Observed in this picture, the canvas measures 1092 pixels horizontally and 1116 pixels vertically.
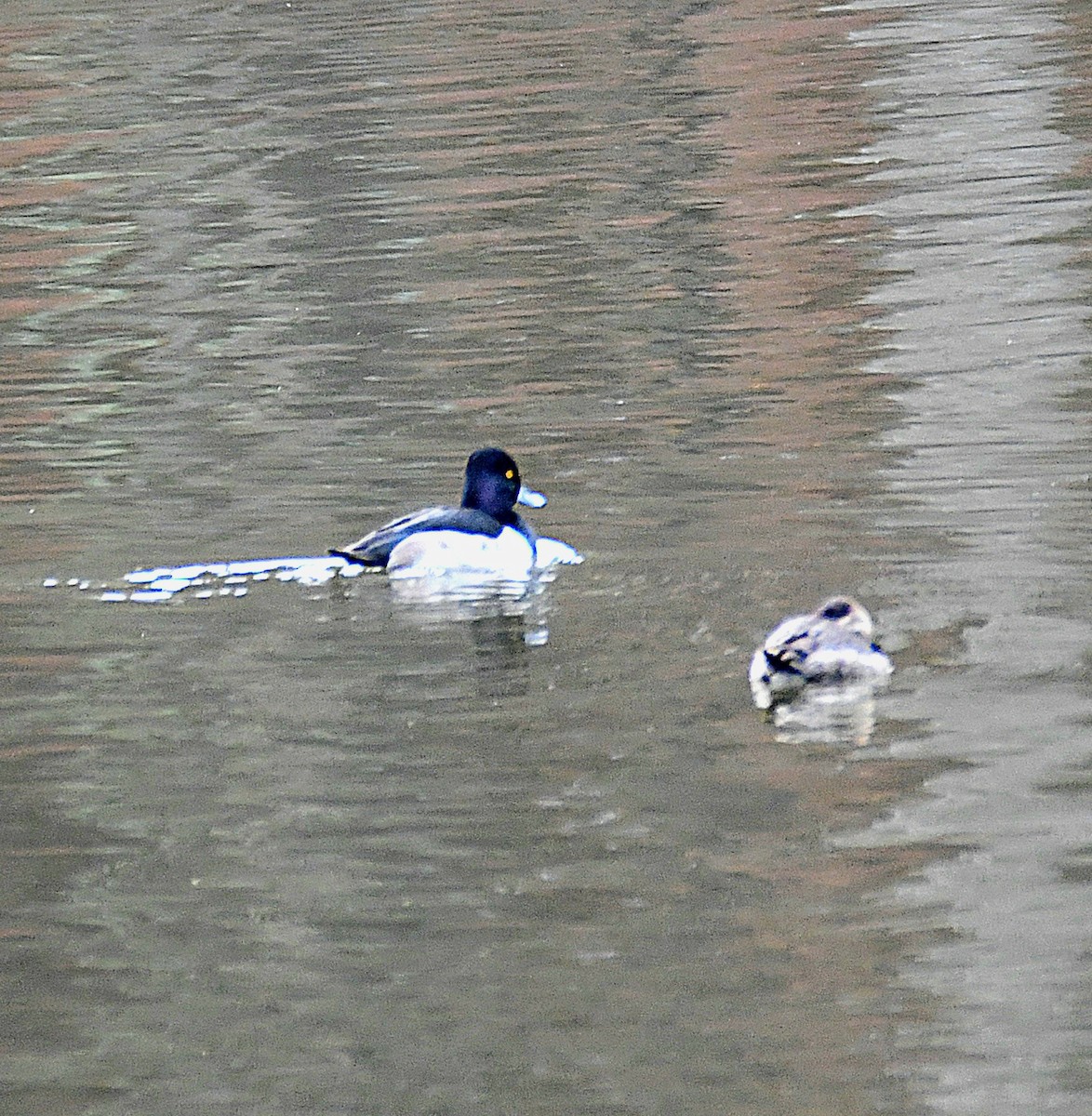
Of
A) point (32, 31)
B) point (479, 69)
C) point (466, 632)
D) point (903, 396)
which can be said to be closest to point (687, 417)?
point (903, 396)

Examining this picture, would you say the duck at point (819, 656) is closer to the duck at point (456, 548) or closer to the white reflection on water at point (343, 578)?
the white reflection on water at point (343, 578)

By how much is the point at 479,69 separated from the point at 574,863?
77.0 ft

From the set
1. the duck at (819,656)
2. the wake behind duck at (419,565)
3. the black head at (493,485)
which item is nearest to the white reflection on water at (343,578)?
the wake behind duck at (419,565)

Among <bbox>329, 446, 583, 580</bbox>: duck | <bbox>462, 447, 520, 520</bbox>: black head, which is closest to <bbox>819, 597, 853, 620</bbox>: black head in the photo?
<bbox>329, 446, 583, 580</bbox>: duck

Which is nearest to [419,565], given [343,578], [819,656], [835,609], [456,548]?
[456,548]

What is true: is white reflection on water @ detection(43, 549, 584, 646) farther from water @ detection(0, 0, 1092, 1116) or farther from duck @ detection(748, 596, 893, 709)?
duck @ detection(748, 596, 893, 709)

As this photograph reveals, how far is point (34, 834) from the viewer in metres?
8.04

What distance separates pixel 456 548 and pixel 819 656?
2.43m

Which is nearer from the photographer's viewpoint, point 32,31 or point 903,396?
point 903,396

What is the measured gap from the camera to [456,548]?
422 inches

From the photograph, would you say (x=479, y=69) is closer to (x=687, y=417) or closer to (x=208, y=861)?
(x=687, y=417)

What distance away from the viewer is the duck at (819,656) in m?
8.64

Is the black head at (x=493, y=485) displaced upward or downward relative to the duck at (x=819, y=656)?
downward

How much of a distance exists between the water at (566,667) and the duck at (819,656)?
0.10 m
